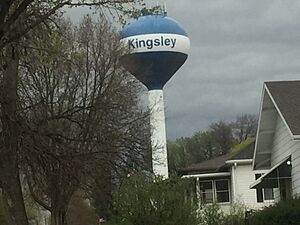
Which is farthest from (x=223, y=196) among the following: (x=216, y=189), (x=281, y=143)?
(x=281, y=143)

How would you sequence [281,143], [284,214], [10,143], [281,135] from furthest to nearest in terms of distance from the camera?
[281,143] → [281,135] → [284,214] → [10,143]

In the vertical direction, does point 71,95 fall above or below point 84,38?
below

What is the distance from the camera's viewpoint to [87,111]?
28.8m

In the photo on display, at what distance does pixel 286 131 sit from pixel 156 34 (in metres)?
28.8

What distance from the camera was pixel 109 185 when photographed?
87.7 ft

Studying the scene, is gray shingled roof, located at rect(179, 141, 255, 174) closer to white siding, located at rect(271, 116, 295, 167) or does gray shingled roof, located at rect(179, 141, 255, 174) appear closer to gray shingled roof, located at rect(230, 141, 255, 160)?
gray shingled roof, located at rect(230, 141, 255, 160)

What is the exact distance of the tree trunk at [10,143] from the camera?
14.3 metres

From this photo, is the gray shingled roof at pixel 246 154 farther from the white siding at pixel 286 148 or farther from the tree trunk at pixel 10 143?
the tree trunk at pixel 10 143

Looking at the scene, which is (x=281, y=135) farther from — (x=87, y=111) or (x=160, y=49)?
(x=160, y=49)

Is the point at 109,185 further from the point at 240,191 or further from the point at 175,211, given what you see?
the point at 240,191

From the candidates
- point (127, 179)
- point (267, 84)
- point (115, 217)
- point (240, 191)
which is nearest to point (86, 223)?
point (240, 191)

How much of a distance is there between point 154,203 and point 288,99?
22.2 feet

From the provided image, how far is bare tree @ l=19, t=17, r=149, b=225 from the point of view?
20625mm

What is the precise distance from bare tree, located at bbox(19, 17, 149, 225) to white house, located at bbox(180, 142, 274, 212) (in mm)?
13184
